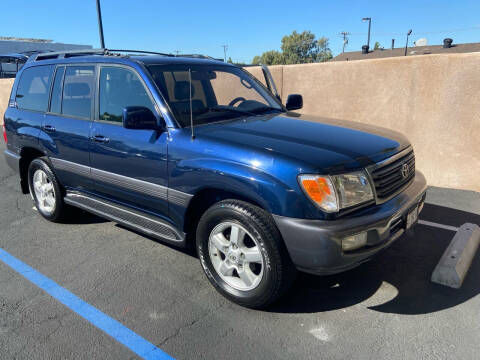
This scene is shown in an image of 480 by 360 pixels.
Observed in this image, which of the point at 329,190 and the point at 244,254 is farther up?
the point at 329,190

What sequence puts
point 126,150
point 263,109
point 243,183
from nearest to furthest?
point 243,183 → point 126,150 → point 263,109

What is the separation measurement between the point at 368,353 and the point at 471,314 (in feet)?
3.11

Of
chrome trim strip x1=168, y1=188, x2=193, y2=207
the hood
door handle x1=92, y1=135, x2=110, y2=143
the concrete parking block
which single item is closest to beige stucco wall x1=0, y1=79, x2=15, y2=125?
door handle x1=92, y1=135, x2=110, y2=143

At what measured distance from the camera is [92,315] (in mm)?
2869

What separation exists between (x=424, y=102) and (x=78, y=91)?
480cm

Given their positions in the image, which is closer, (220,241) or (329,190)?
(329,190)

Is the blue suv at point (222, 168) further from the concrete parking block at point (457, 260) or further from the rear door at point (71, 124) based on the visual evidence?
the concrete parking block at point (457, 260)

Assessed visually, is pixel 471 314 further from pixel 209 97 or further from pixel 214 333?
pixel 209 97

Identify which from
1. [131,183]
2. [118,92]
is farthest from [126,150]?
[118,92]

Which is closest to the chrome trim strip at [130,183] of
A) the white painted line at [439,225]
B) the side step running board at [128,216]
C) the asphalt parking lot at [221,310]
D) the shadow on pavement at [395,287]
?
the side step running board at [128,216]

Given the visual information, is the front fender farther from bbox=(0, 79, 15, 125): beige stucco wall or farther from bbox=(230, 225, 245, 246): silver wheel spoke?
bbox=(0, 79, 15, 125): beige stucco wall

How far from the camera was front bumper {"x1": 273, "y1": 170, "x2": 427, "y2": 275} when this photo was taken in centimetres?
245

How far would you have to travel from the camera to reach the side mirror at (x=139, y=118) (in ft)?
9.98

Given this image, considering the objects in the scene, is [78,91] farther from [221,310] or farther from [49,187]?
[221,310]
